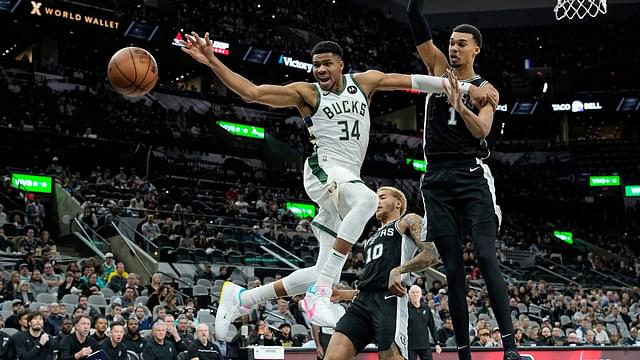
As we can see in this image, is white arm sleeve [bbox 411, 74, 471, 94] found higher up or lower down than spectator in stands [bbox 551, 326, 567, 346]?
higher up

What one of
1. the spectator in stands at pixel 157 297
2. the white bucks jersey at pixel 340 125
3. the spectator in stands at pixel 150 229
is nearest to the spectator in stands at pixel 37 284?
the spectator in stands at pixel 157 297

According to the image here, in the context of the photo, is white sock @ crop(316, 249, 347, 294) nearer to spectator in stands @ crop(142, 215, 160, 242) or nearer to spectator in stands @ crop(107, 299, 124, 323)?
spectator in stands @ crop(107, 299, 124, 323)

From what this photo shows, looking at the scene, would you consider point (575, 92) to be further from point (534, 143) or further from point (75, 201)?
point (75, 201)

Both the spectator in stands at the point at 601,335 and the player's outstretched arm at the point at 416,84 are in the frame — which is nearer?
the player's outstretched arm at the point at 416,84

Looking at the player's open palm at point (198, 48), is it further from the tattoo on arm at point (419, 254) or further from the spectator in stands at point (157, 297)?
the spectator in stands at point (157, 297)

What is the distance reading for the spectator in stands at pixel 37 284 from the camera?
1505cm

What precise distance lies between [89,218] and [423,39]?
16342 mm

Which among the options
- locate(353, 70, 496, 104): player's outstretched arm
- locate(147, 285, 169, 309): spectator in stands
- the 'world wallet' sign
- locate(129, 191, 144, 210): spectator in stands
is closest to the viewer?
locate(353, 70, 496, 104): player's outstretched arm

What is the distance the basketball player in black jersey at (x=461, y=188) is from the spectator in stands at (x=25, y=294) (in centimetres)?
1053

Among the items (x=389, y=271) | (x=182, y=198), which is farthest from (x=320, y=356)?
(x=182, y=198)

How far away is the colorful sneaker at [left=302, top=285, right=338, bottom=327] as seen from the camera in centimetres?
663

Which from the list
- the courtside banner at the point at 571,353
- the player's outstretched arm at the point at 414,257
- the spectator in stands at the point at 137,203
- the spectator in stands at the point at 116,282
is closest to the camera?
the player's outstretched arm at the point at 414,257

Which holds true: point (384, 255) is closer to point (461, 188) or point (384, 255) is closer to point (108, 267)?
point (461, 188)

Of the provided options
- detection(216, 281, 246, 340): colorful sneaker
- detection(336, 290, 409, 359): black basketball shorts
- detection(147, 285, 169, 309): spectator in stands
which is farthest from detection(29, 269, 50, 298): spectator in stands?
detection(336, 290, 409, 359): black basketball shorts
